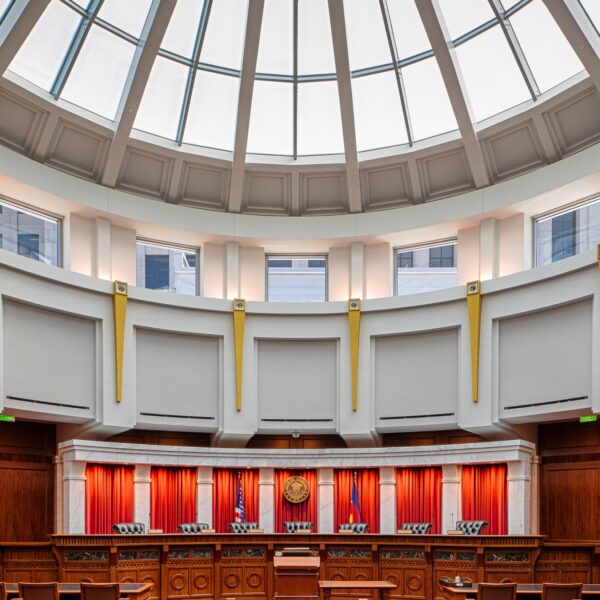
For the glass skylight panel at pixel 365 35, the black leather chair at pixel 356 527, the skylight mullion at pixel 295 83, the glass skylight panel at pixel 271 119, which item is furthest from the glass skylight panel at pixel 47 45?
the black leather chair at pixel 356 527

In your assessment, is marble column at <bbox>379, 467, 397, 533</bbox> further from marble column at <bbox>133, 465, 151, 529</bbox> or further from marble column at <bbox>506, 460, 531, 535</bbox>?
marble column at <bbox>133, 465, 151, 529</bbox>

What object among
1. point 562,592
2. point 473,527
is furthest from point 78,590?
point 473,527

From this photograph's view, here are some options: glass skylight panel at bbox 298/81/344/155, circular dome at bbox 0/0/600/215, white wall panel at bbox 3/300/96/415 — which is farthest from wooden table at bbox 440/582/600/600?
glass skylight panel at bbox 298/81/344/155

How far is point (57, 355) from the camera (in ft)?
62.8

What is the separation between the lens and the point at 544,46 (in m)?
18.3

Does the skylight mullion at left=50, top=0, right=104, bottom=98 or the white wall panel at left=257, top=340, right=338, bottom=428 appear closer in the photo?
the skylight mullion at left=50, top=0, right=104, bottom=98

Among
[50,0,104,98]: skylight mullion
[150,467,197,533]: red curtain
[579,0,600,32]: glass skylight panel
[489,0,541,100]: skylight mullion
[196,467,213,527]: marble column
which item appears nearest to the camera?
[579,0,600,32]: glass skylight panel

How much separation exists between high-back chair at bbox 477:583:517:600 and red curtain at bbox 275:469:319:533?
10.8m

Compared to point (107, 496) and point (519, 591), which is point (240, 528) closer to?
point (107, 496)

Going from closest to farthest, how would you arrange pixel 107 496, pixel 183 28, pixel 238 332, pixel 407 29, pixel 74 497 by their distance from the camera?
pixel 74 497 → pixel 183 28 → pixel 407 29 → pixel 107 496 → pixel 238 332

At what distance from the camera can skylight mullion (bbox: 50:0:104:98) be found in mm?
18031

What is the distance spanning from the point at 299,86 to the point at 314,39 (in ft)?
4.35

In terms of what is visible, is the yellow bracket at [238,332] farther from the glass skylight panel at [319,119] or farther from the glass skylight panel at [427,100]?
the glass skylight panel at [427,100]

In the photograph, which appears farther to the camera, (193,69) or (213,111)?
(213,111)
